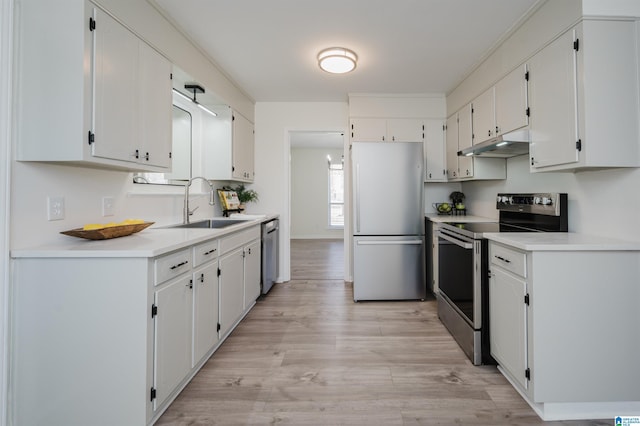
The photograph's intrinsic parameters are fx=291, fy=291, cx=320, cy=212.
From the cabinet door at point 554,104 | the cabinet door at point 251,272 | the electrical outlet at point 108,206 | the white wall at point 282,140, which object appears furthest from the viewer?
the white wall at point 282,140

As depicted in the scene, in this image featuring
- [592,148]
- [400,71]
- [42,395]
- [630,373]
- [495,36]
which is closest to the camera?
[42,395]

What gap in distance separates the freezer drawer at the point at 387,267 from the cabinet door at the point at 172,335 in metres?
1.98

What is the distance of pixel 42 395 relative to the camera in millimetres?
1348

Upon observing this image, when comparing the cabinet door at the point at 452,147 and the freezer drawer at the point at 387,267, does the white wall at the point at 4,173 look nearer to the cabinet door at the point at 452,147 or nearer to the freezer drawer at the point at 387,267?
the freezer drawer at the point at 387,267

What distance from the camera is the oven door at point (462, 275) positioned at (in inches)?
80.4

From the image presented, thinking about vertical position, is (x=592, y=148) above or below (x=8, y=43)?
below

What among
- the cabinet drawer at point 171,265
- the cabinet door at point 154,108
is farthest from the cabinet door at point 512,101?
the cabinet door at point 154,108

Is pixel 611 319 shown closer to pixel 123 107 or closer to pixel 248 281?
pixel 248 281

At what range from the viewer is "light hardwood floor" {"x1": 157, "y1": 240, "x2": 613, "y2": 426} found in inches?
61.7

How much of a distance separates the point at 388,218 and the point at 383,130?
1257 mm

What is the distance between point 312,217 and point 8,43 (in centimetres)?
731

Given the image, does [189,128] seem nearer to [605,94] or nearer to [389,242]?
[389,242]

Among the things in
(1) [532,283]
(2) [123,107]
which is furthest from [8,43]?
(1) [532,283]

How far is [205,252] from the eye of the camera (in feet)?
6.39
